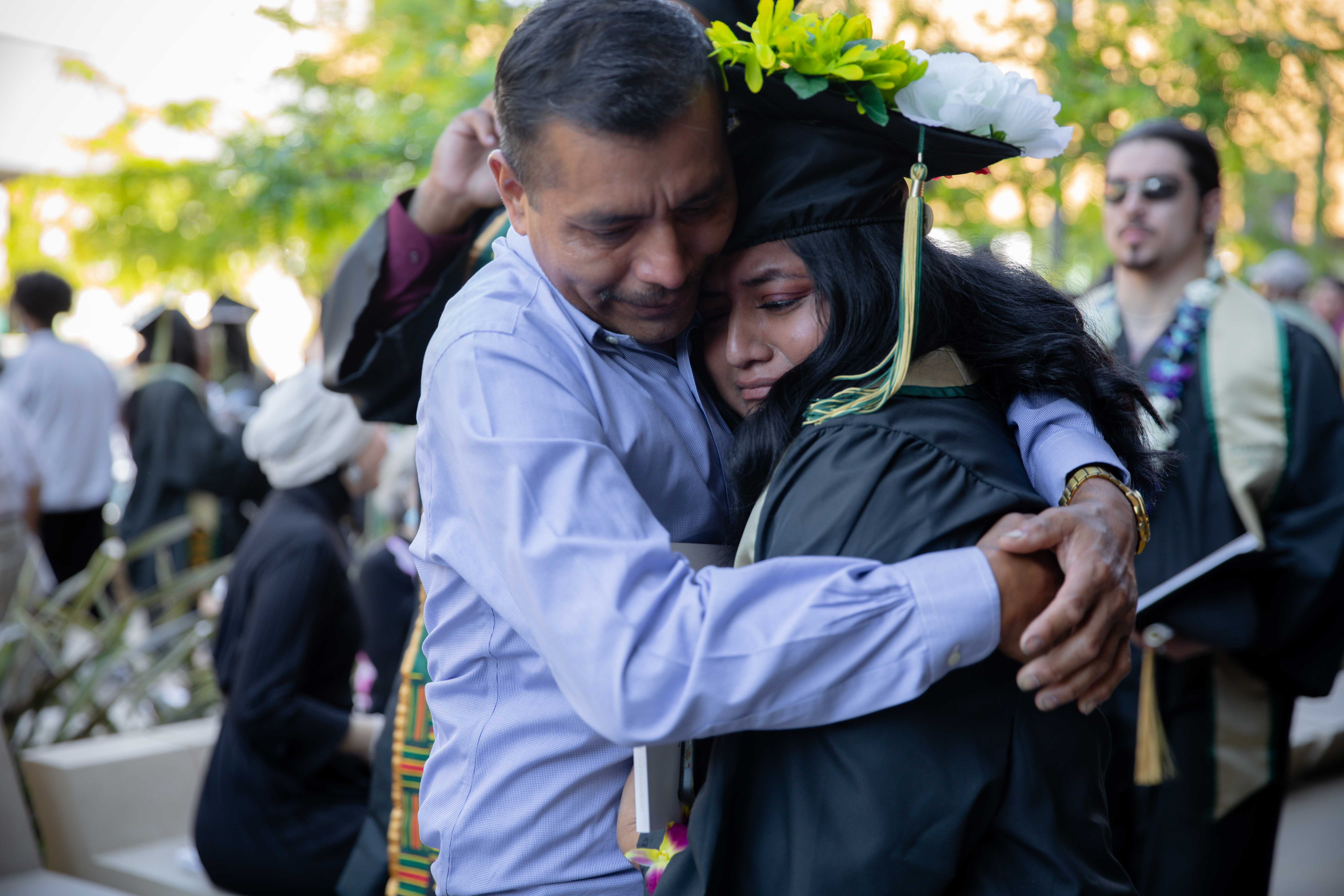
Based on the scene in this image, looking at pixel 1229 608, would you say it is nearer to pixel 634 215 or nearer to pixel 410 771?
pixel 410 771

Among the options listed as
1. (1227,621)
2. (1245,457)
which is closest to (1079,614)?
Answer: (1227,621)

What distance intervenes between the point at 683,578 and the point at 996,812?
0.49 metres

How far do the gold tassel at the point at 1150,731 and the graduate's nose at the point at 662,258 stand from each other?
7.29 ft

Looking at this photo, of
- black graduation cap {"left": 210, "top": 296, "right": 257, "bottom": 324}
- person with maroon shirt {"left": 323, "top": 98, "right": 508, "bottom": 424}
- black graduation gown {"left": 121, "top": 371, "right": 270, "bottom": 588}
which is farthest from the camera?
black graduation cap {"left": 210, "top": 296, "right": 257, "bottom": 324}

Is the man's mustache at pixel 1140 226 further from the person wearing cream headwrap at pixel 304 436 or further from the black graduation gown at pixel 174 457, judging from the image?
the black graduation gown at pixel 174 457

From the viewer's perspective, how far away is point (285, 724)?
3.46 metres

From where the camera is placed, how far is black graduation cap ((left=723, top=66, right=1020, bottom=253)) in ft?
5.27

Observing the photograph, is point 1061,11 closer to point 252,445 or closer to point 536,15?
point 252,445

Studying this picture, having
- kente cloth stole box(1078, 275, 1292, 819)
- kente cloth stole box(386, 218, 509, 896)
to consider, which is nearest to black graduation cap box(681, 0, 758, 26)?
kente cloth stole box(386, 218, 509, 896)

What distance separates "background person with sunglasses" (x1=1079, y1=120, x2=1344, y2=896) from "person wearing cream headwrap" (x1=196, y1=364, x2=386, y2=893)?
2.31m

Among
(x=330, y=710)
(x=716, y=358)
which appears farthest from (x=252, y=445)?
(x=716, y=358)

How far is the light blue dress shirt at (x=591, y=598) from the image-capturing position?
129 cm

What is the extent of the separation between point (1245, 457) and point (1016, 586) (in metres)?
2.29

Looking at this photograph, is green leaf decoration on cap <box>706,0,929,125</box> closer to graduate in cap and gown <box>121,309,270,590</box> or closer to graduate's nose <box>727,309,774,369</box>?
graduate's nose <box>727,309,774,369</box>
